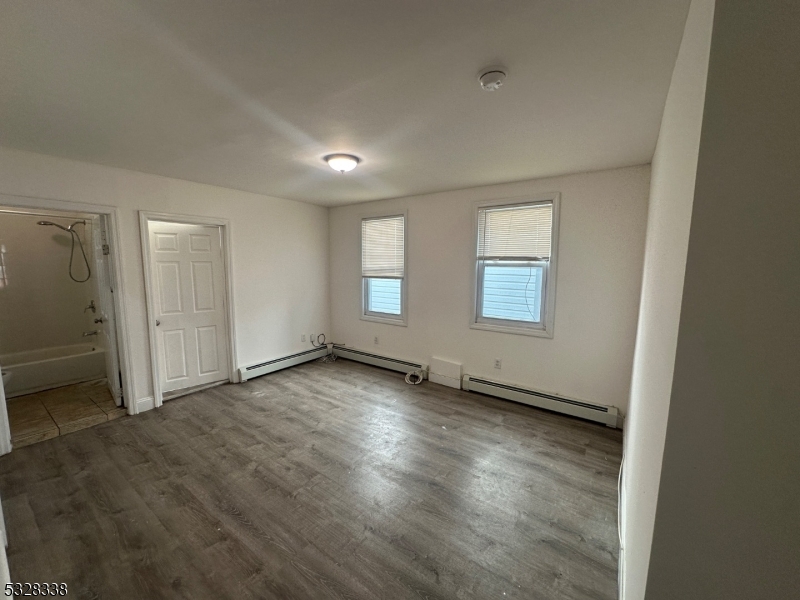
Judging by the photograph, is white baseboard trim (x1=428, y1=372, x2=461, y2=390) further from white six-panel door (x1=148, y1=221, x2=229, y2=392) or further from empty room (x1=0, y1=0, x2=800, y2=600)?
white six-panel door (x1=148, y1=221, x2=229, y2=392)

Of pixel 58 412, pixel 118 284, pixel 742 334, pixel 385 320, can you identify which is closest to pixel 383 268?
pixel 385 320

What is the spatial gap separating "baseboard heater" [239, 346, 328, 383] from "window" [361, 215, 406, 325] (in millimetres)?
1032

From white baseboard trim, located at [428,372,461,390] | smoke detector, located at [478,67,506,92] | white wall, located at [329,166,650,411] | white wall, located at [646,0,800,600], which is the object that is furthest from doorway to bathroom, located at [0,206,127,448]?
white wall, located at [646,0,800,600]

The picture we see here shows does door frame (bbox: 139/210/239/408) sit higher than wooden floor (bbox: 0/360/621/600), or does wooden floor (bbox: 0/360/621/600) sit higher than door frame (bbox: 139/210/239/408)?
door frame (bbox: 139/210/239/408)

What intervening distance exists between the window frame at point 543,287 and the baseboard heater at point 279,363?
8.68 ft

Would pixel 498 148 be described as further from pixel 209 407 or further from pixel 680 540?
pixel 209 407

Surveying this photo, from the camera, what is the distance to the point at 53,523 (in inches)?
73.4

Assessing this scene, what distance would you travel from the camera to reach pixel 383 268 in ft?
15.2

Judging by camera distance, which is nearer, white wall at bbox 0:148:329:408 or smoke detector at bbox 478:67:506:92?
smoke detector at bbox 478:67:506:92

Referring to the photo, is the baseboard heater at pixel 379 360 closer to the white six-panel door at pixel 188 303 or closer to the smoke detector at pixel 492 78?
the white six-panel door at pixel 188 303

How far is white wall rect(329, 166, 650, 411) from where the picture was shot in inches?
113

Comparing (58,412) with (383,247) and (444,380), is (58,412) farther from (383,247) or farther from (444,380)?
(444,380)

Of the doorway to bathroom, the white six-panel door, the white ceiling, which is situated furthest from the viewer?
the white six-panel door

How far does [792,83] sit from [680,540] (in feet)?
3.08
